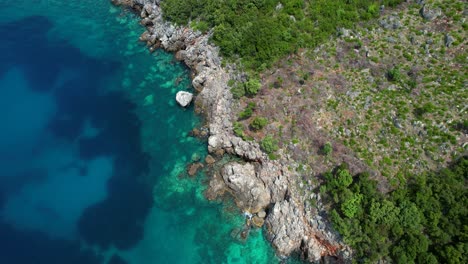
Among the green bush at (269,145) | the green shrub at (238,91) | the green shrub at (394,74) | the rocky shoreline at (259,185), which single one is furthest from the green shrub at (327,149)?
the green shrub at (238,91)

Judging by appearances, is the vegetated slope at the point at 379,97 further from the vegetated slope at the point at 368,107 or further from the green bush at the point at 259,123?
the green bush at the point at 259,123

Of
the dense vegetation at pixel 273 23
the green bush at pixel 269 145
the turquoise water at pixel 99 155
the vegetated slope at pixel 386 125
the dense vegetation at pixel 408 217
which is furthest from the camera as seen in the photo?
the dense vegetation at pixel 273 23

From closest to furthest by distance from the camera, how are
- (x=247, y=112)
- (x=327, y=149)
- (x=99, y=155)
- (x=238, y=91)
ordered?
(x=327, y=149)
(x=247, y=112)
(x=99, y=155)
(x=238, y=91)

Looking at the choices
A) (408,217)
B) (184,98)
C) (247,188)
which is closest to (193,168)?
(247,188)

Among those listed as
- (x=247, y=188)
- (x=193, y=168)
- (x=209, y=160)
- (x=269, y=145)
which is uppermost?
(x=269, y=145)

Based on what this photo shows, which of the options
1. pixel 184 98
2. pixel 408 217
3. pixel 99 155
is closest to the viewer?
pixel 408 217

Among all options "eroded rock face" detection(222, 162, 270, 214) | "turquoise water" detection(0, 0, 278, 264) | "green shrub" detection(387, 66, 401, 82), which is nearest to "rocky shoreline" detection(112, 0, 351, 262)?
"eroded rock face" detection(222, 162, 270, 214)

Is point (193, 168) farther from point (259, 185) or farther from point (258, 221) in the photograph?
point (258, 221)
